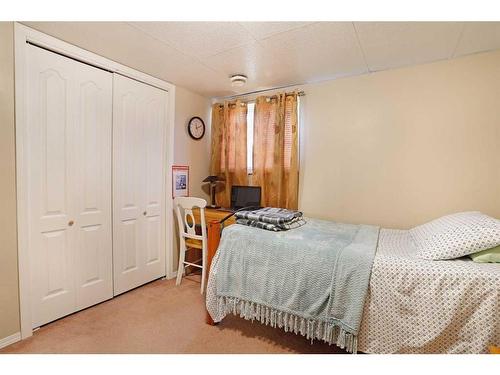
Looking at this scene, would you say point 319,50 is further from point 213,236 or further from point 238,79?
point 213,236

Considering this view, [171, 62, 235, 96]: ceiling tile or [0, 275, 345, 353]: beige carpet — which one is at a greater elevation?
[171, 62, 235, 96]: ceiling tile

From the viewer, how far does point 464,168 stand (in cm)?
200

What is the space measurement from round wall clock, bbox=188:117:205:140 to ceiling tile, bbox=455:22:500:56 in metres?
2.54

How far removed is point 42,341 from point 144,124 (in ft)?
6.29

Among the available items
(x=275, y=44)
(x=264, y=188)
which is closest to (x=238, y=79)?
(x=275, y=44)

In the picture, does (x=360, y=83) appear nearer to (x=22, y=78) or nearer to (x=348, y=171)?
(x=348, y=171)

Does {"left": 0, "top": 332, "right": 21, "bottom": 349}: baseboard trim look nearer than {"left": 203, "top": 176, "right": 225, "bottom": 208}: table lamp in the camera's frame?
Yes

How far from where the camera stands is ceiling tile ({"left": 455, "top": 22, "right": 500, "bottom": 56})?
1594 mm

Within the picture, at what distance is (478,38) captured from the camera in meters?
1.73

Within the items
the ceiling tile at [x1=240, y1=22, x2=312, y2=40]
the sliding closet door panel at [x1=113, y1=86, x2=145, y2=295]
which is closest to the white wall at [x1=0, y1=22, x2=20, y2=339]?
the sliding closet door panel at [x1=113, y1=86, x2=145, y2=295]

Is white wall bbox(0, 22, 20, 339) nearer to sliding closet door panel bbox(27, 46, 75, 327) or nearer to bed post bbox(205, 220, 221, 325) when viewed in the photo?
sliding closet door panel bbox(27, 46, 75, 327)

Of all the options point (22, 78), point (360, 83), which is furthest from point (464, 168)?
point (22, 78)

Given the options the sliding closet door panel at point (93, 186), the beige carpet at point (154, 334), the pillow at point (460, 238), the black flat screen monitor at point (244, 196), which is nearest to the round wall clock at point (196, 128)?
the black flat screen monitor at point (244, 196)

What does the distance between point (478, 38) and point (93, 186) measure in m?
3.17
